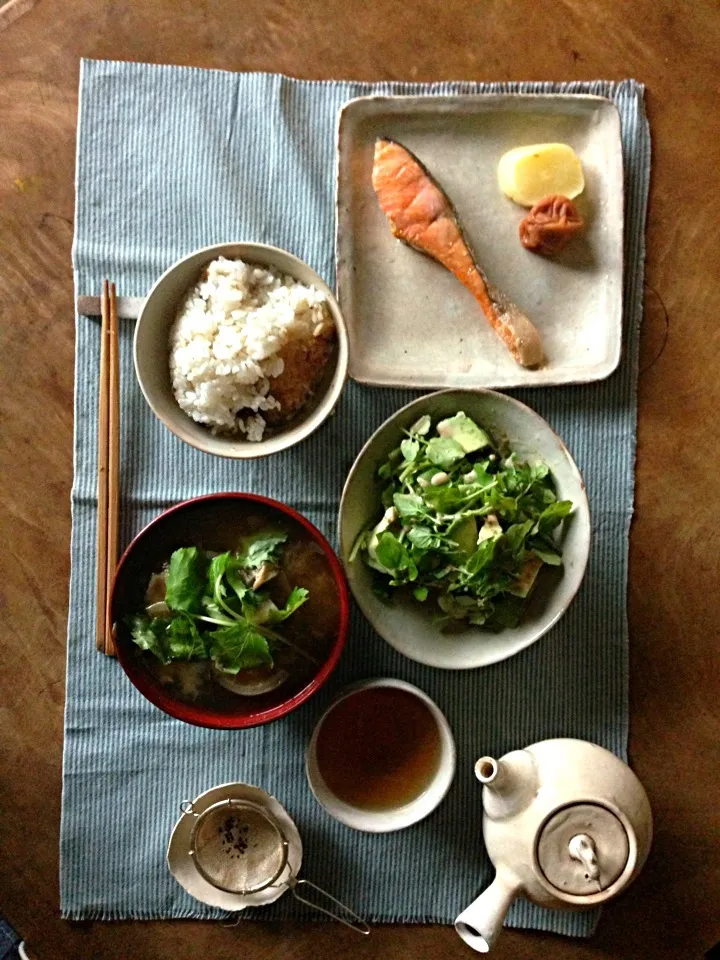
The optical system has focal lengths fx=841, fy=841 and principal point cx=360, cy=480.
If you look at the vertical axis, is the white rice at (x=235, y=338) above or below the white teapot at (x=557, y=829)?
above

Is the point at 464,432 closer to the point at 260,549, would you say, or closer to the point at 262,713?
the point at 260,549

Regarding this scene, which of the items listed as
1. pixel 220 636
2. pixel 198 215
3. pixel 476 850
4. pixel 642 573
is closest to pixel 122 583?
pixel 220 636

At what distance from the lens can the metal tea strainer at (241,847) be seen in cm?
145

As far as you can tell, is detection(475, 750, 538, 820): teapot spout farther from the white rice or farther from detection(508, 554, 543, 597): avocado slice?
the white rice

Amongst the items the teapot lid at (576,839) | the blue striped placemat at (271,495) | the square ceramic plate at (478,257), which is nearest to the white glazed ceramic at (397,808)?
the blue striped placemat at (271,495)

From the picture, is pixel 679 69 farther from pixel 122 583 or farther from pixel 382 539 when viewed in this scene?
pixel 122 583

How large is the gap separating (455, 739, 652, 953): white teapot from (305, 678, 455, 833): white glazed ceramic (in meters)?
0.09

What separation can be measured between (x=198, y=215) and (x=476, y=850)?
4.21 feet

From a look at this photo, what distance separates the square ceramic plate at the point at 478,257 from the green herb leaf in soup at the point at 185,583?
454 millimetres

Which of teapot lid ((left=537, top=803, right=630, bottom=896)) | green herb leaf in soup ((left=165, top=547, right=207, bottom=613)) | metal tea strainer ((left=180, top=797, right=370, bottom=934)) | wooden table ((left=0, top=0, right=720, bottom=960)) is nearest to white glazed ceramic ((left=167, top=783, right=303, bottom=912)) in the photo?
metal tea strainer ((left=180, top=797, right=370, bottom=934))

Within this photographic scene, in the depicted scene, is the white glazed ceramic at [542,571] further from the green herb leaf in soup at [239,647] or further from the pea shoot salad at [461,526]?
the green herb leaf in soup at [239,647]

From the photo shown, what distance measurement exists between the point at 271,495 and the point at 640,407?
71 centimetres

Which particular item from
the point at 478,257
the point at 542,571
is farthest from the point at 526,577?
the point at 478,257

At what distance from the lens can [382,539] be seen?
4.40ft
